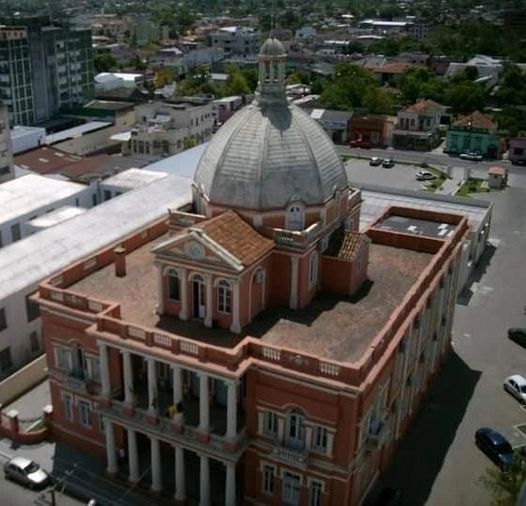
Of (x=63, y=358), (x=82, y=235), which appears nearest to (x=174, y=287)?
(x=63, y=358)

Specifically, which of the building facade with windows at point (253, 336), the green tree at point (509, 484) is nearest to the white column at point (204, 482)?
the building facade with windows at point (253, 336)

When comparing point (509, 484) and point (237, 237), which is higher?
point (237, 237)

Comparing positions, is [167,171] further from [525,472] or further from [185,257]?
[525,472]

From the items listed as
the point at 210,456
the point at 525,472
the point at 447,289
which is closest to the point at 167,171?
the point at 447,289

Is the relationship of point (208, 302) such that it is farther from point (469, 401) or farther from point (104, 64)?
point (104, 64)

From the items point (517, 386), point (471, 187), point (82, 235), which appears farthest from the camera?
point (471, 187)

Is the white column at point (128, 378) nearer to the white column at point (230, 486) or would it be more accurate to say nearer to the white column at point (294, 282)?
the white column at point (230, 486)

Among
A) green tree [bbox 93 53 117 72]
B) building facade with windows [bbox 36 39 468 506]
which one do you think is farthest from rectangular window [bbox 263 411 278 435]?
green tree [bbox 93 53 117 72]
